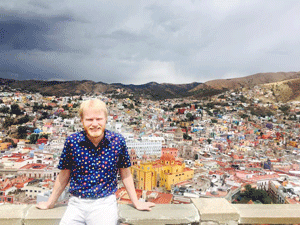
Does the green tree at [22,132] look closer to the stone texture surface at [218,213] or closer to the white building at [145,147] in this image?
the white building at [145,147]

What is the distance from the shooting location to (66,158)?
1672mm

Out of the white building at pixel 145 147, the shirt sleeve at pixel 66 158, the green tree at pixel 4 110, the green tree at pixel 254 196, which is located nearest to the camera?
the shirt sleeve at pixel 66 158

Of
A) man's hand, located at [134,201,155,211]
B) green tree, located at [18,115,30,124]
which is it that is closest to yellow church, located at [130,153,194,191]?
man's hand, located at [134,201,155,211]

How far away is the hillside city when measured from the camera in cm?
1517

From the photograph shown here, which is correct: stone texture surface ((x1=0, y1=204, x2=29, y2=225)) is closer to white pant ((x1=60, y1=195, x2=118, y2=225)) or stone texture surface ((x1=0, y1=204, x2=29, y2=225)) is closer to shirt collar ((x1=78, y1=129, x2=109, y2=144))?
white pant ((x1=60, y1=195, x2=118, y2=225))

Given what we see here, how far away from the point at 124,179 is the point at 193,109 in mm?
64671

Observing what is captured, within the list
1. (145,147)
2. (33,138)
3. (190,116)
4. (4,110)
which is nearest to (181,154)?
(145,147)

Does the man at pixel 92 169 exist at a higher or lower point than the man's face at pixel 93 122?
lower

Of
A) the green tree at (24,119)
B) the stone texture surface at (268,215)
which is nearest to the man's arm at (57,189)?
the stone texture surface at (268,215)

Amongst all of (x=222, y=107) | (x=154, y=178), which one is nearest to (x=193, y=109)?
(x=222, y=107)

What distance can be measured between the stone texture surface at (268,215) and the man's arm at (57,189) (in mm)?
1216

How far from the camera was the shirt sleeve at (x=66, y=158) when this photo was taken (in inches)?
65.1

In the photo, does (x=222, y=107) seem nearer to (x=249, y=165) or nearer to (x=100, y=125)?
(x=249, y=165)

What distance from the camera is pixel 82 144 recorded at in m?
1.66
